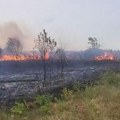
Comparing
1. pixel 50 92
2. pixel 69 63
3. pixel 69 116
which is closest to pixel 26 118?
pixel 69 116

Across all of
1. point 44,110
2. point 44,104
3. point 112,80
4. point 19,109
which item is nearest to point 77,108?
point 44,110

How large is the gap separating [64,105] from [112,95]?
9.36 ft

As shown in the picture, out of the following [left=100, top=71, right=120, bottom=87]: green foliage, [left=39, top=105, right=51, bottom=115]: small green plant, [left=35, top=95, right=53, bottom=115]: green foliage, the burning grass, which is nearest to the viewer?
the burning grass

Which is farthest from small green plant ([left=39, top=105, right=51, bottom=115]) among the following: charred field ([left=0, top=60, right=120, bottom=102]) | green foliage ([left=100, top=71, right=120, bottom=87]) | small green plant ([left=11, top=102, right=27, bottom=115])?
green foliage ([left=100, top=71, right=120, bottom=87])

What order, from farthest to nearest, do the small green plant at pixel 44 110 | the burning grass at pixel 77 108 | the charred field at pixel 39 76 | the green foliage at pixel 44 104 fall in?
the charred field at pixel 39 76 → the green foliage at pixel 44 104 → the small green plant at pixel 44 110 → the burning grass at pixel 77 108

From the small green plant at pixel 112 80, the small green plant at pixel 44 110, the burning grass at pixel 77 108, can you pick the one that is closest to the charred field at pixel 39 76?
the small green plant at pixel 112 80

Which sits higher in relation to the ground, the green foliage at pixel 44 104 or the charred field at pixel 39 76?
the charred field at pixel 39 76

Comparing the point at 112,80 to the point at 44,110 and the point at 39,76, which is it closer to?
the point at 44,110

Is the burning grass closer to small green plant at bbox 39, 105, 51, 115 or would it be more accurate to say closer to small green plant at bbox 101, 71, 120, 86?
small green plant at bbox 39, 105, 51, 115

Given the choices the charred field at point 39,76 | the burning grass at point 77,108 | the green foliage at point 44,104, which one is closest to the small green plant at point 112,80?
the charred field at point 39,76

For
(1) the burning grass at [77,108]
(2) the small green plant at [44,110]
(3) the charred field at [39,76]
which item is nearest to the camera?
(1) the burning grass at [77,108]

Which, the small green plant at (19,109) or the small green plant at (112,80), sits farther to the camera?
the small green plant at (112,80)

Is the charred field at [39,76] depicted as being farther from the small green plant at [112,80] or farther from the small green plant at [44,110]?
the small green plant at [44,110]

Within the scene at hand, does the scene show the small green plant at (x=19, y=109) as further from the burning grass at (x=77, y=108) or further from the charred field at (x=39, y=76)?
the charred field at (x=39, y=76)
